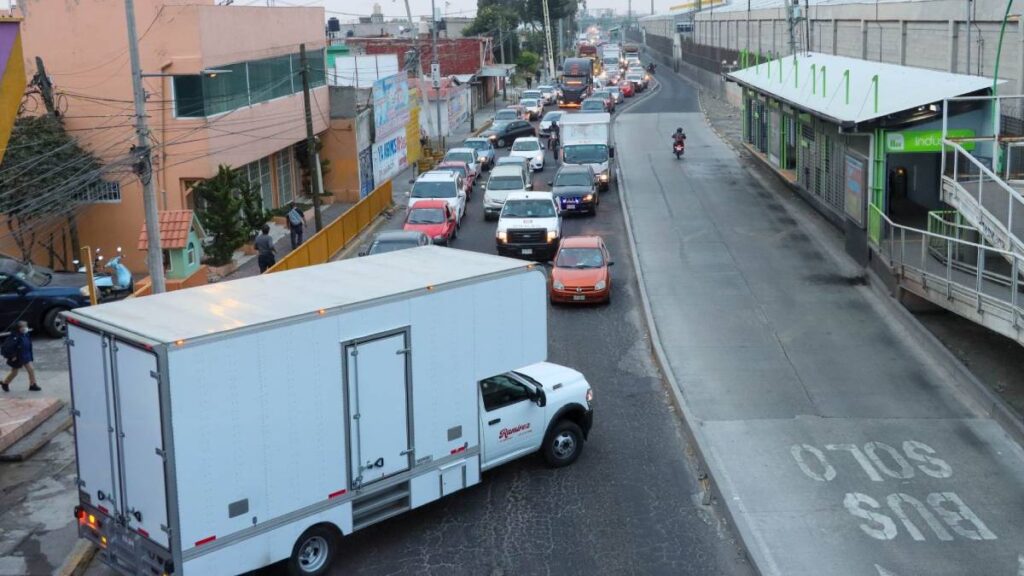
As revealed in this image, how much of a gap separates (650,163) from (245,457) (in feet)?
130

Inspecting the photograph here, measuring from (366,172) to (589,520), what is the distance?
34.3 m

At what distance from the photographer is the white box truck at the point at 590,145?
43281mm

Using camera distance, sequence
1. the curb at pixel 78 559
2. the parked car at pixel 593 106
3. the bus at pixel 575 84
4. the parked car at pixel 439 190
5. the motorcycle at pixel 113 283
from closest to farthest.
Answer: the curb at pixel 78 559 < the motorcycle at pixel 113 283 < the parked car at pixel 439 190 < the parked car at pixel 593 106 < the bus at pixel 575 84

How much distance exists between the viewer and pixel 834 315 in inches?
968

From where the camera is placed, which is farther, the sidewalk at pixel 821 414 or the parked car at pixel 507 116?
the parked car at pixel 507 116

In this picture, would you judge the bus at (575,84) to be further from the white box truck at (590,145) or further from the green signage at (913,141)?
the green signage at (913,141)

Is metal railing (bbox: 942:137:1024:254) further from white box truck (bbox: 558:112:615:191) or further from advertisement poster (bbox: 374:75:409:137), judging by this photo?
advertisement poster (bbox: 374:75:409:137)

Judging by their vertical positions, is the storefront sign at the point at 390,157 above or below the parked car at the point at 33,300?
above

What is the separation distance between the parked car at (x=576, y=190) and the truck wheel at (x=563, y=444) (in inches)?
829

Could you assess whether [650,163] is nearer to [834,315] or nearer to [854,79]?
[854,79]

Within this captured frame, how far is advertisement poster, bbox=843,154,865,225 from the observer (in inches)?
1102

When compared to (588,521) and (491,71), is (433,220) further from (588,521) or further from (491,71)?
(491,71)

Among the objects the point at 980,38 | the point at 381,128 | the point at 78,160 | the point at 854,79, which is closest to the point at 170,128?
the point at 78,160

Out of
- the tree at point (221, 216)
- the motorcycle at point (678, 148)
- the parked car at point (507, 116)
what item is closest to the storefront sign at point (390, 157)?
the parked car at point (507, 116)
